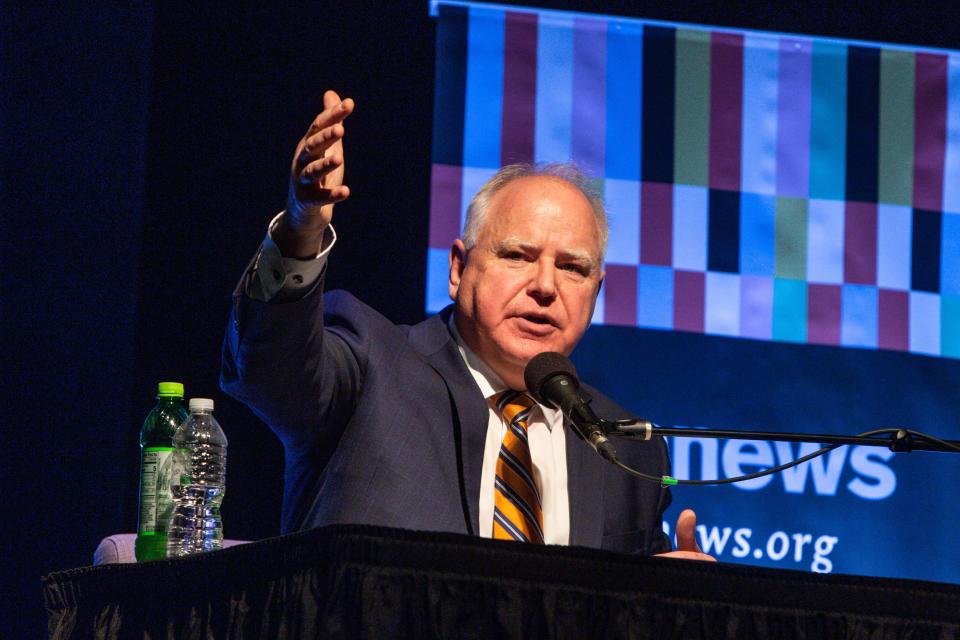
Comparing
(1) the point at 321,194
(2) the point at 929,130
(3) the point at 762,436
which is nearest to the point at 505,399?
(1) the point at 321,194

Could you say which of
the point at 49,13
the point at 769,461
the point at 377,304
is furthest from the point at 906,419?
the point at 49,13

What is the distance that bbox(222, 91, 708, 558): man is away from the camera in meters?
1.72

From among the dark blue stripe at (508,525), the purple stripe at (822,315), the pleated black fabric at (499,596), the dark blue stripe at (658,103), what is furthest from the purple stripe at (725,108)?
the pleated black fabric at (499,596)

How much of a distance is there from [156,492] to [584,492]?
0.76m

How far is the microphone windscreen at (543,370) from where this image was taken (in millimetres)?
1507

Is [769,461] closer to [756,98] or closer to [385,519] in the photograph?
[756,98]

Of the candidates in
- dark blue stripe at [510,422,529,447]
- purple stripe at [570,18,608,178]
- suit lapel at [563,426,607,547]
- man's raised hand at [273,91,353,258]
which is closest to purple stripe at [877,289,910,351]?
purple stripe at [570,18,608,178]

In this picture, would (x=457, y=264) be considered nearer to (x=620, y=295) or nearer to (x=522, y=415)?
(x=522, y=415)

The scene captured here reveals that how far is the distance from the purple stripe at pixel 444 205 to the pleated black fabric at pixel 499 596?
2001 mm

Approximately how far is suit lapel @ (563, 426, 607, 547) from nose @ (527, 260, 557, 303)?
9.7 inches

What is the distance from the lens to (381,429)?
203cm

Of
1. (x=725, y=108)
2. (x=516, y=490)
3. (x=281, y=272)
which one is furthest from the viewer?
(x=725, y=108)

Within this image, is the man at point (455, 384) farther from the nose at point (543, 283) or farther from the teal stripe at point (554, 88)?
the teal stripe at point (554, 88)

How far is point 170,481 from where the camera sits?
6.12 ft
